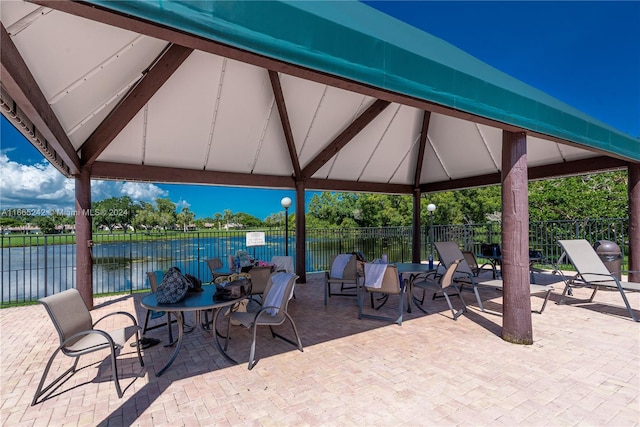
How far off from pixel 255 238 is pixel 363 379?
18.8 ft

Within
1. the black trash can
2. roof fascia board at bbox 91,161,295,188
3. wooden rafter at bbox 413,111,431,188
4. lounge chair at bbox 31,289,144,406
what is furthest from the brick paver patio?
wooden rafter at bbox 413,111,431,188

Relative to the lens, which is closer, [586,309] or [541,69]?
[586,309]

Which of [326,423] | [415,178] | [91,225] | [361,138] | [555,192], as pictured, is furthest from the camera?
[555,192]

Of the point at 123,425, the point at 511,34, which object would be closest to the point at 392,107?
the point at 123,425

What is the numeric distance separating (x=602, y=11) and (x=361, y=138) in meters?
15.7

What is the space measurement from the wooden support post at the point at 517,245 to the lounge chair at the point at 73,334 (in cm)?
439

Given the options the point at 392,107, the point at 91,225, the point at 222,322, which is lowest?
the point at 222,322

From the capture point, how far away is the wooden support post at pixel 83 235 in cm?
569

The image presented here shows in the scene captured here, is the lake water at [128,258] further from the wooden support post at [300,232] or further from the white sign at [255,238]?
the wooden support post at [300,232]

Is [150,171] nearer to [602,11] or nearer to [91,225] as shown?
[91,225]

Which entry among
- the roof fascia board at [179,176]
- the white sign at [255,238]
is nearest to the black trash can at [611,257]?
the roof fascia board at [179,176]

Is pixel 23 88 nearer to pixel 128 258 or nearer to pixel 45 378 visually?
pixel 45 378

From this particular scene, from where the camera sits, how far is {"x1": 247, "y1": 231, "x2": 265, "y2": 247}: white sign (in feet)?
26.4

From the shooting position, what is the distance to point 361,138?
787cm
